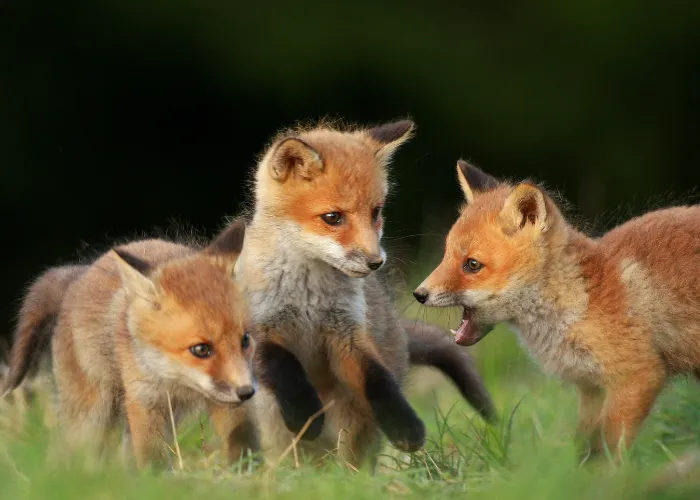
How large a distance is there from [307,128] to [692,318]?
8.49ft

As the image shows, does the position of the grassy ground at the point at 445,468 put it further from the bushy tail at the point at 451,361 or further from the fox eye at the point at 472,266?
the fox eye at the point at 472,266

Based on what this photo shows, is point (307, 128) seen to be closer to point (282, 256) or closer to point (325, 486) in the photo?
point (282, 256)

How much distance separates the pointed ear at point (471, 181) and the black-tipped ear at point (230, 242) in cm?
121

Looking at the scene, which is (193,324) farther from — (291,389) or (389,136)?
(389,136)

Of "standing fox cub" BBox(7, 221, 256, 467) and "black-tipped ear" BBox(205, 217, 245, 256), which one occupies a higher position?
"black-tipped ear" BBox(205, 217, 245, 256)

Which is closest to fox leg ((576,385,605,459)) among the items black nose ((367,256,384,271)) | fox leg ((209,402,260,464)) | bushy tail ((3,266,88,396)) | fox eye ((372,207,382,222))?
black nose ((367,256,384,271))

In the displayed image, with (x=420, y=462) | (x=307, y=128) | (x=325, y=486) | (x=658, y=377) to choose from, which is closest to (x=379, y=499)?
(x=325, y=486)

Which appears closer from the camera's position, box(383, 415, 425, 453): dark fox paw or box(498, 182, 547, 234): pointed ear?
box(383, 415, 425, 453): dark fox paw

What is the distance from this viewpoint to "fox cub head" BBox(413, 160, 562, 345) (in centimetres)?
521

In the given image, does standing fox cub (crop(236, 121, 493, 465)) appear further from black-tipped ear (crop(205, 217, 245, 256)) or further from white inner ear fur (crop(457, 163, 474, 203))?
white inner ear fur (crop(457, 163, 474, 203))

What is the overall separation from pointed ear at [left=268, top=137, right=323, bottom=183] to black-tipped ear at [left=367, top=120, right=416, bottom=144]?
543 mm

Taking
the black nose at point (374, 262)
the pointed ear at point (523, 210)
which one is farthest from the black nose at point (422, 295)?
the pointed ear at point (523, 210)

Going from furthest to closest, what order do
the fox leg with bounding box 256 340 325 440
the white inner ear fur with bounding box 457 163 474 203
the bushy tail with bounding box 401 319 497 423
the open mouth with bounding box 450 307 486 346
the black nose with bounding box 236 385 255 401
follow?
1. the bushy tail with bounding box 401 319 497 423
2. the white inner ear fur with bounding box 457 163 474 203
3. the open mouth with bounding box 450 307 486 346
4. the fox leg with bounding box 256 340 325 440
5. the black nose with bounding box 236 385 255 401

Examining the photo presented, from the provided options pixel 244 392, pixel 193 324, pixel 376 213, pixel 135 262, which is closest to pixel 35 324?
pixel 135 262
